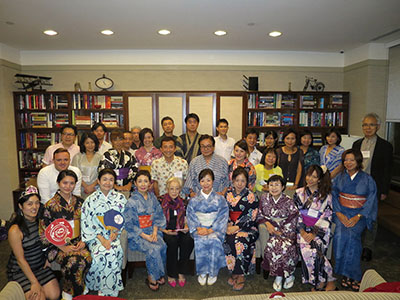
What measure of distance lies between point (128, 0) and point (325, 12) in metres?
2.37

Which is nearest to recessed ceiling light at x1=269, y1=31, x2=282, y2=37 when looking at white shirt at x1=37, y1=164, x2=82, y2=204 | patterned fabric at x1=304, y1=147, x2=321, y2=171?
patterned fabric at x1=304, y1=147, x2=321, y2=171

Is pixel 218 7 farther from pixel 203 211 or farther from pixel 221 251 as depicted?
pixel 221 251

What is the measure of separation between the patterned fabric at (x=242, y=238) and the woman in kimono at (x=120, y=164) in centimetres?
127

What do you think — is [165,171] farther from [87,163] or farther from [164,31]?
[164,31]

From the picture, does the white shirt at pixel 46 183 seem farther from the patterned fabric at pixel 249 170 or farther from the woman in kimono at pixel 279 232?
the woman in kimono at pixel 279 232

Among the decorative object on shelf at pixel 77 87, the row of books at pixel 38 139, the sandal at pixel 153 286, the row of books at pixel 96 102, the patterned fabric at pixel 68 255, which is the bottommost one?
the sandal at pixel 153 286

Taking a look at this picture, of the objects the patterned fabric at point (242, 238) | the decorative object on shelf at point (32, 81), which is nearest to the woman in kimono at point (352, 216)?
the patterned fabric at point (242, 238)

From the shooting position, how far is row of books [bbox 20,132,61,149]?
5.27m

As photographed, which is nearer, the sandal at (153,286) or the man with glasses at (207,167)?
the sandal at (153,286)

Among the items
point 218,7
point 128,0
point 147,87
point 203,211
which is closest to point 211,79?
point 147,87

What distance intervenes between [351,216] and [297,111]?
9.74ft

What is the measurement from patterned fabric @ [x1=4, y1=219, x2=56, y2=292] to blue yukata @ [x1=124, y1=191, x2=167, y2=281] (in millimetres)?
762

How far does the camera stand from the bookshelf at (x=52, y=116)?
5.16 metres

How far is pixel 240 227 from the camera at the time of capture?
290 cm
